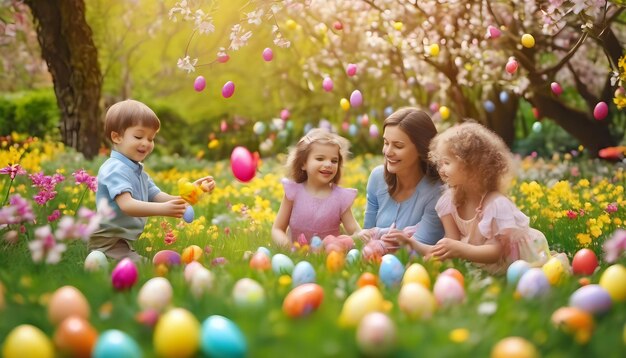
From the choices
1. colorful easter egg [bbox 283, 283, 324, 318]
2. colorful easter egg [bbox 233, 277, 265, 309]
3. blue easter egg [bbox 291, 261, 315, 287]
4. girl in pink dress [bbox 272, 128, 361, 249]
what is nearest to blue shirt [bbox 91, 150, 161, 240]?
girl in pink dress [bbox 272, 128, 361, 249]

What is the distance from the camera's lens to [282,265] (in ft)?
10.7

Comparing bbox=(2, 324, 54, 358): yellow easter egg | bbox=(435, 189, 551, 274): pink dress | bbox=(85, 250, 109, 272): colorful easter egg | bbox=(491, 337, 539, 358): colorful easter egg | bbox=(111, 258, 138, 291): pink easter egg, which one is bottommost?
bbox=(2, 324, 54, 358): yellow easter egg

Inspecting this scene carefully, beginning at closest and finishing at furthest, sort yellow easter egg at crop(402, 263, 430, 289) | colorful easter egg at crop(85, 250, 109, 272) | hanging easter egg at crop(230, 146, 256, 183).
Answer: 1. yellow easter egg at crop(402, 263, 430, 289)
2. colorful easter egg at crop(85, 250, 109, 272)
3. hanging easter egg at crop(230, 146, 256, 183)

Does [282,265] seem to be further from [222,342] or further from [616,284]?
[616,284]

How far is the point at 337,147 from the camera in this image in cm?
448

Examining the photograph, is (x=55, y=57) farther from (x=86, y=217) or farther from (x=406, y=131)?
(x=86, y=217)

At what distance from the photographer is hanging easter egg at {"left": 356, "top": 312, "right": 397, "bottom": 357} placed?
204cm

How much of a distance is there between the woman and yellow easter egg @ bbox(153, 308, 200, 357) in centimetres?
211

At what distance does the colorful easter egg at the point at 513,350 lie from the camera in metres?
1.97

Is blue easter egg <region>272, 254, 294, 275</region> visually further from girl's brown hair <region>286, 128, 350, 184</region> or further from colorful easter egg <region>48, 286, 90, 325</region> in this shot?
girl's brown hair <region>286, 128, 350, 184</region>

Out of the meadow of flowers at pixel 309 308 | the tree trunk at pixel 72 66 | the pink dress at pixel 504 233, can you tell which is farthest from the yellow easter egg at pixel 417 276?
the tree trunk at pixel 72 66

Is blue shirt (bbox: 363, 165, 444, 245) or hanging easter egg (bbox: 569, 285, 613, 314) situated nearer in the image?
hanging easter egg (bbox: 569, 285, 613, 314)

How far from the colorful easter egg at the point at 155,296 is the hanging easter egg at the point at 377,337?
0.78 metres

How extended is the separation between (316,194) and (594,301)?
2.26 metres
